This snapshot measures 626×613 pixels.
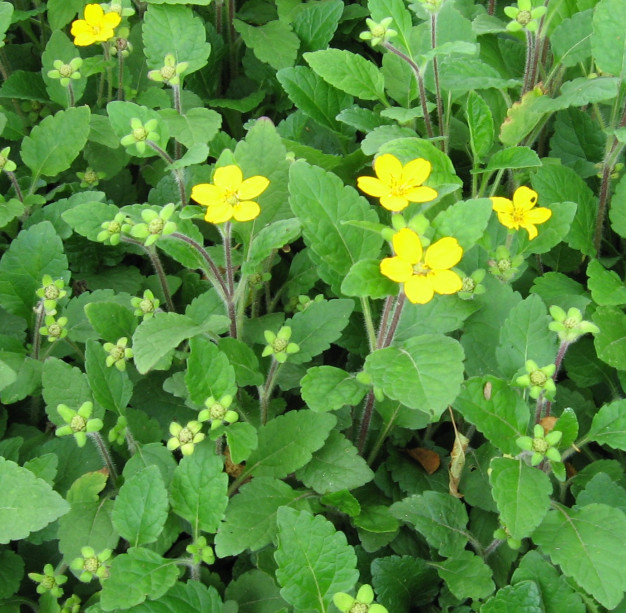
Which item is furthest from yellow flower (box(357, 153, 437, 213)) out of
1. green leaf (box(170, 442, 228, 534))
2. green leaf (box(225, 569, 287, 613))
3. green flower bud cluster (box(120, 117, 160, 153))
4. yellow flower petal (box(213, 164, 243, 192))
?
green leaf (box(225, 569, 287, 613))

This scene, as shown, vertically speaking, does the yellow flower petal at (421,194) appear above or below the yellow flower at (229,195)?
above

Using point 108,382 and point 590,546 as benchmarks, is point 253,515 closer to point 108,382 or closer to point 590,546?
point 108,382

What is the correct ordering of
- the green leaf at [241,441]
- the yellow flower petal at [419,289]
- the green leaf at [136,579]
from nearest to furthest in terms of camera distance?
the yellow flower petal at [419,289] → the green leaf at [136,579] → the green leaf at [241,441]

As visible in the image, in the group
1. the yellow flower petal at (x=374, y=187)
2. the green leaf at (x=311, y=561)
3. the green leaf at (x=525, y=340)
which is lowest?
the green leaf at (x=311, y=561)

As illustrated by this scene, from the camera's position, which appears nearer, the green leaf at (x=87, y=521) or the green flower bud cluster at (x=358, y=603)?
the green flower bud cluster at (x=358, y=603)

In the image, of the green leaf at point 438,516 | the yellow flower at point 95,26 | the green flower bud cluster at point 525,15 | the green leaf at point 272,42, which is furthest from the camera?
the green leaf at point 272,42

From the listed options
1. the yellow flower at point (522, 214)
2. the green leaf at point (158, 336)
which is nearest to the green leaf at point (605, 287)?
the yellow flower at point (522, 214)

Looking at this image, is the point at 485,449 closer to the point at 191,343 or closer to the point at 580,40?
the point at 191,343

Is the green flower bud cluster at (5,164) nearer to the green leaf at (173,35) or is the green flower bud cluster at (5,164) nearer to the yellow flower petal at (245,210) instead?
the green leaf at (173,35)
